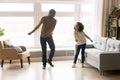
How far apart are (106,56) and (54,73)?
131 cm

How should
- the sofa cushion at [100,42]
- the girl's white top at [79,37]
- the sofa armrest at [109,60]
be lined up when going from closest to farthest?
the sofa armrest at [109,60] < the girl's white top at [79,37] < the sofa cushion at [100,42]

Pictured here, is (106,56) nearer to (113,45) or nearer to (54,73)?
(113,45)

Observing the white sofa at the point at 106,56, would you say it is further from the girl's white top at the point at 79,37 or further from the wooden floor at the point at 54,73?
the girl's white top at the point at 79,37

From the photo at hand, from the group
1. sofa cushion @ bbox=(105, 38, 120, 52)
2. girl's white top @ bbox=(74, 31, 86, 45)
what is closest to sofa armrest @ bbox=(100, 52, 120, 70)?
sofa cushion @ bbox=(105, 38, 120, 52)

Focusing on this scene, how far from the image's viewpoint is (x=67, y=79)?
18.0ft

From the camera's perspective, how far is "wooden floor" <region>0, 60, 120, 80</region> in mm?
5641

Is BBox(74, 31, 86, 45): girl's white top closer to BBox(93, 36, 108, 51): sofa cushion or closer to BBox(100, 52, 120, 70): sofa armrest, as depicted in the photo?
BBox(93, 36, 108, 51): sofa cushion

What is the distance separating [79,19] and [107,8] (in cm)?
113

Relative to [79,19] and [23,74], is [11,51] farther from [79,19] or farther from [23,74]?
[79,19]

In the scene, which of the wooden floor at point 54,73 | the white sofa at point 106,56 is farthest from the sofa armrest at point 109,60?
the wooden floor at point 54,73

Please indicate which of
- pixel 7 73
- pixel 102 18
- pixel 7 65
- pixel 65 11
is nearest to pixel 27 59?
pixel 7 65

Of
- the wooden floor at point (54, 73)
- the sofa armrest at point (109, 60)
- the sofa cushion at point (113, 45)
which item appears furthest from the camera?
the sofa cushion at point (113, 45)

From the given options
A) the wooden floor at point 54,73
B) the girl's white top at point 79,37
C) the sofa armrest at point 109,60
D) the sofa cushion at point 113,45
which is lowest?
the wooden floor at point 54,73

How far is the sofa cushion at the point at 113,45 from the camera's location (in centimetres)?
631
